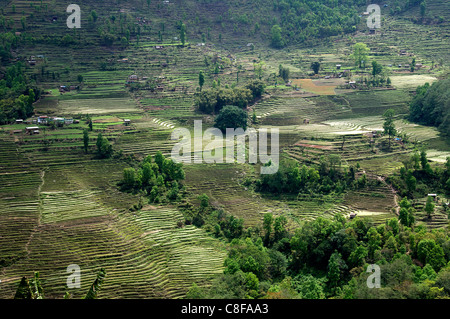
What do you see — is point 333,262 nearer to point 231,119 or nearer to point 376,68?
point 231,119

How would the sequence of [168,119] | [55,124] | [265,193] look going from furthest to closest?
[168,119]
[55,124]
[265,193]

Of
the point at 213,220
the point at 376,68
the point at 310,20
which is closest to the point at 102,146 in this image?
the point at 213,220

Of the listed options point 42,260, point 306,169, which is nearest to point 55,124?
point 42,260

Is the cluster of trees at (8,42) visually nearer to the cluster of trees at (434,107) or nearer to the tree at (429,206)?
the cluster of trees at (434,107)

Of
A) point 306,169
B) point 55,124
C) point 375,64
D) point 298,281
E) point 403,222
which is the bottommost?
point 298,281

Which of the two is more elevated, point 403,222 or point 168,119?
point 168,119
